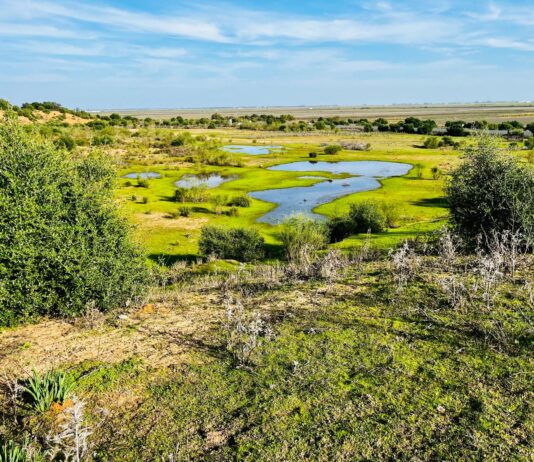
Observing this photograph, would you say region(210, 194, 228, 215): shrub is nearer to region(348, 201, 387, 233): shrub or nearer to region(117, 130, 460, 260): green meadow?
region(117, 130, 460, 260): green meadow

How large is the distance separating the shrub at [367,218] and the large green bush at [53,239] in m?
18.4

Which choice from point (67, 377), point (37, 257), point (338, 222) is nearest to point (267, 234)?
point (338, 222)

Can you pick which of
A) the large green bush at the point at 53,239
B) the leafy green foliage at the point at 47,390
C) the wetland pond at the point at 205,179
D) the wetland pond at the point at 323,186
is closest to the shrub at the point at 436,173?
the wetland pond at the point at 323,186

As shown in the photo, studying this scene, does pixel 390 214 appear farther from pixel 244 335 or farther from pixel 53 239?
pixel 53 239

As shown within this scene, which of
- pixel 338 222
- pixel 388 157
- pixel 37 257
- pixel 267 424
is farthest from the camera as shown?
pixel 388 157

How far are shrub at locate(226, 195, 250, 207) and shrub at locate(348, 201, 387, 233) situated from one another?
513 inches

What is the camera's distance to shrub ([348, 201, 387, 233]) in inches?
1073

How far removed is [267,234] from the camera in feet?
96.4

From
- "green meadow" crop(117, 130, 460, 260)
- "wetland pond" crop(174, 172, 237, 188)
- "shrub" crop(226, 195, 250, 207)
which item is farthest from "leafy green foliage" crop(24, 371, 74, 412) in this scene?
"wetland pond" crop(174, 172, 237, 188)

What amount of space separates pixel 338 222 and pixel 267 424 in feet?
75.7

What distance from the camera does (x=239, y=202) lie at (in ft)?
129

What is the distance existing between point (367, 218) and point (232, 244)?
29.7ft

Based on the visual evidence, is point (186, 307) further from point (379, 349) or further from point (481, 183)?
point (481, 183)

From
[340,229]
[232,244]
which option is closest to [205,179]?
[340,229]
